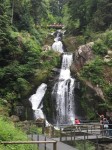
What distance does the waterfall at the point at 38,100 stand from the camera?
113 ft

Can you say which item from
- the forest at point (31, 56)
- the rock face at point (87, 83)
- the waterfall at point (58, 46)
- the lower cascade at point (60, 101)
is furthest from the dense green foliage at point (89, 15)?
the lower cascade at point (60, 101)

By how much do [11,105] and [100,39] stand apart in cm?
1574

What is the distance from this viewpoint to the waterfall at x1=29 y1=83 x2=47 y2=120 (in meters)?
34.4

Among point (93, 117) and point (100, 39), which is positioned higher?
point (100, 39)

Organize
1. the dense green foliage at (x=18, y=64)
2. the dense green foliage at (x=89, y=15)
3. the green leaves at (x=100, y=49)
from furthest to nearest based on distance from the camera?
1. the dense green foliage at (x=89, y=15)
2. the green leaves at (x=100, y=49)
3. the dense green foliage at (x=18, y=64)

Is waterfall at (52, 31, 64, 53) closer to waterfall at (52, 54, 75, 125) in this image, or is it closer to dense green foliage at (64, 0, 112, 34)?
dense green foliage at (64, 0, 112, 34)

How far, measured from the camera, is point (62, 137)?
18.1 m

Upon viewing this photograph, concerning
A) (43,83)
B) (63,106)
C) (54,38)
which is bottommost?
(63,106)

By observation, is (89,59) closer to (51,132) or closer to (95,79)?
(95,79)

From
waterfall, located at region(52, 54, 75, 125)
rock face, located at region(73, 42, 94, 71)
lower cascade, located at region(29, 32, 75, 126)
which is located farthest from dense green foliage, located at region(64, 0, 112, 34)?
lower cascade, located at region(29, 32, 75, 126)

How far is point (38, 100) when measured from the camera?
117 ft

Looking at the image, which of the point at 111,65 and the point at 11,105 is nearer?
the point at 11,105

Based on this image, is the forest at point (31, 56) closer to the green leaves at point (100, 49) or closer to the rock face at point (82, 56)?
the green leaves at point (100, 49)

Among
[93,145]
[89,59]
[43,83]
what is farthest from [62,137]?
[89,59]
